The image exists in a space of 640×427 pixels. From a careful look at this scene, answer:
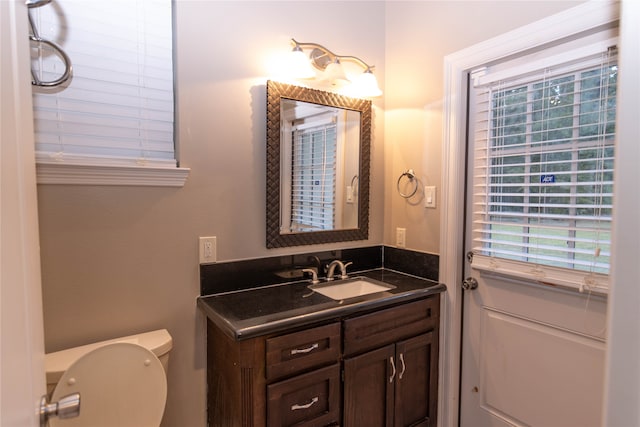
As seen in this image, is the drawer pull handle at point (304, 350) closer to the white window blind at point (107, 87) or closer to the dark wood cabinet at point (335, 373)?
the dark wood cabinet at point (335, 373)

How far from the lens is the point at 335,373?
5.00 feet

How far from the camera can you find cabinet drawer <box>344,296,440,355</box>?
158 centimetres

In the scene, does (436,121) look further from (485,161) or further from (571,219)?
(571,219)

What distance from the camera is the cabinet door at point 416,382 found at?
1.76 metres

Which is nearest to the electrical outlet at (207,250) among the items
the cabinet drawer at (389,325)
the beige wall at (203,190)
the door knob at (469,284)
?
the beige wall at (203,190)

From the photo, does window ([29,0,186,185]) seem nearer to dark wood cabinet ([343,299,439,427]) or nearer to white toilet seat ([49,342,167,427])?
white toilet seat ([49,342,167,427])

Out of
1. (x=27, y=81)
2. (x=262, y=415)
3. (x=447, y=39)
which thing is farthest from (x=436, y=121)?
(x=27, y=81)

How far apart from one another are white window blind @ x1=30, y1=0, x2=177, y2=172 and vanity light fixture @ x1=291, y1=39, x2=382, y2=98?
600mm

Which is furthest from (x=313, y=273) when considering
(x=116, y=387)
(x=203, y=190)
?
(x=116, y=387)

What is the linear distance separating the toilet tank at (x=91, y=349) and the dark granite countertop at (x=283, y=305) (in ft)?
0.67

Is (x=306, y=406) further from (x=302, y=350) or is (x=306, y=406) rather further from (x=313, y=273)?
(x=313, y=273)
